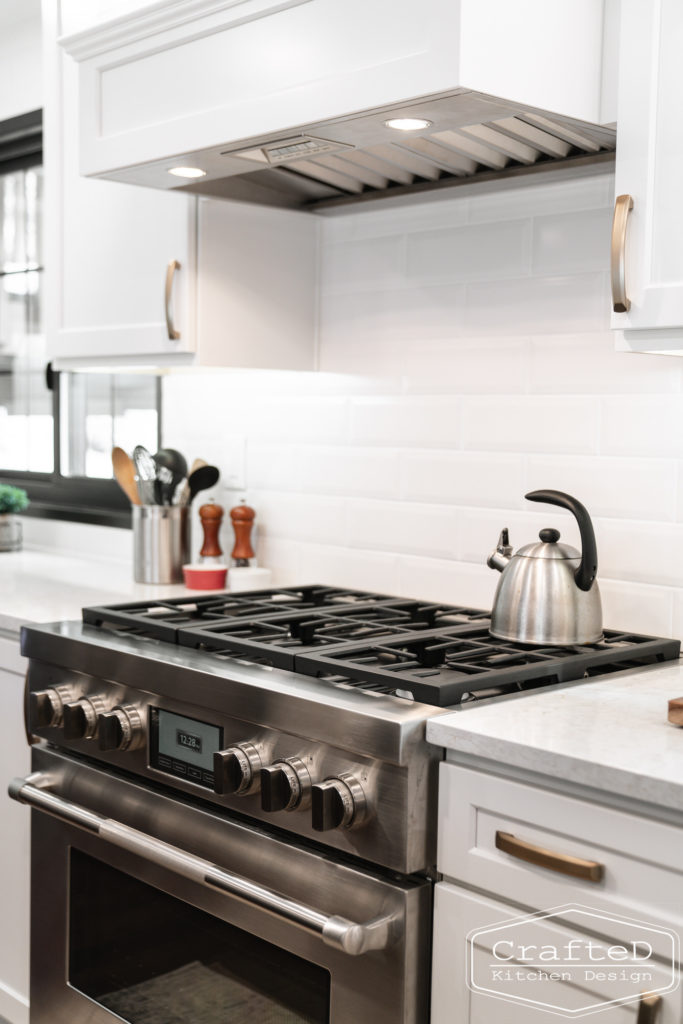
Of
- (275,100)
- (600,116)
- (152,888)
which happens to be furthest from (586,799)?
(275,100)

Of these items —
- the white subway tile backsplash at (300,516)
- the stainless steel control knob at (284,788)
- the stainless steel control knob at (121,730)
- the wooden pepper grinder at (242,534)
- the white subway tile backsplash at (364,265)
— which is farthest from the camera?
the wooden pepper grinder at (242,534)

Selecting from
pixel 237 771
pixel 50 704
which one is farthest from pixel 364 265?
pixel 237 771

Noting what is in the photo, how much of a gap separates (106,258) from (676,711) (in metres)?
1.72

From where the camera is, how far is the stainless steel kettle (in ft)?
5.80

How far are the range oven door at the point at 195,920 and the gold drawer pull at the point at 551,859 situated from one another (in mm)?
167

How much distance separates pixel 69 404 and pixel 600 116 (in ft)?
7.44

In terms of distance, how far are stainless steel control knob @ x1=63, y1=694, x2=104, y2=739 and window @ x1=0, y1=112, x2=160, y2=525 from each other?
51.5 inches

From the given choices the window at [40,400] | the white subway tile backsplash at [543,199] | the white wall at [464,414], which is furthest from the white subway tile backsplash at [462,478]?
the window at [40,400]

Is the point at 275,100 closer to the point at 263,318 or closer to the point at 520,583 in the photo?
the point at 263,318

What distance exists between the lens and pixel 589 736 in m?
1.33

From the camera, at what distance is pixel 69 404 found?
3.56m

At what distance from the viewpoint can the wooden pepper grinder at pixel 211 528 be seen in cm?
268

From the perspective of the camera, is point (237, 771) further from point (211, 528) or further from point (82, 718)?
point (211, 528)

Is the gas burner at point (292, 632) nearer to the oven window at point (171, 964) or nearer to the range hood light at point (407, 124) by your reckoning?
the oven window at point (171, 964)
